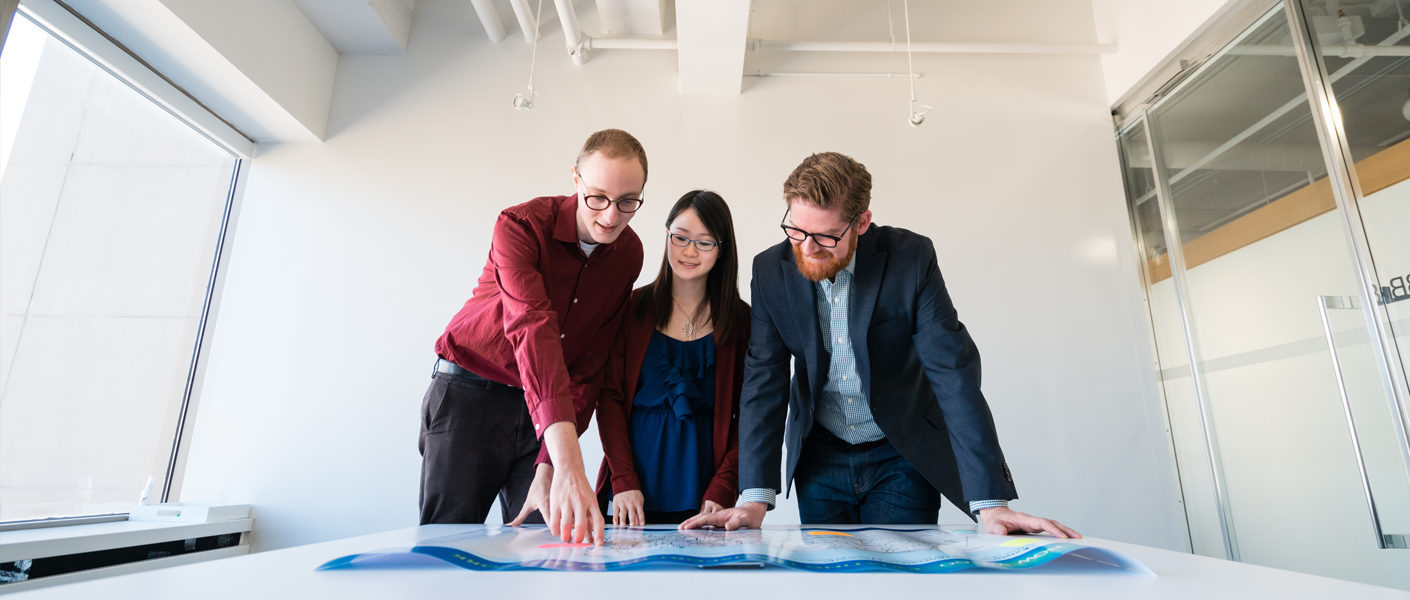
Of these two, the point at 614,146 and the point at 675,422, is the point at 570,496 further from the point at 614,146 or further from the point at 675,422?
the point at 614,146

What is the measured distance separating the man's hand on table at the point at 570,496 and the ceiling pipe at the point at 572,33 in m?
2.49

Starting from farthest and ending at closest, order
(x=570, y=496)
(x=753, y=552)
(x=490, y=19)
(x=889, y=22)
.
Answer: (x=889, y=22), (x=490, y=19), (x=570, y=496), (x=753, y=552)

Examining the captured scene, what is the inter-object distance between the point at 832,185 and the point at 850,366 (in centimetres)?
41

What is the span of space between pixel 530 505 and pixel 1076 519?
2615 mm

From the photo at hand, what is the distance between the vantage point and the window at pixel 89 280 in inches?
88.0

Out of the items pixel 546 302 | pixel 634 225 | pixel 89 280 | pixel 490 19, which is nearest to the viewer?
pixel 546 302

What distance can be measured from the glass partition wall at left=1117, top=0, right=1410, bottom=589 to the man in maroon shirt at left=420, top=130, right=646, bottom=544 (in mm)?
2471

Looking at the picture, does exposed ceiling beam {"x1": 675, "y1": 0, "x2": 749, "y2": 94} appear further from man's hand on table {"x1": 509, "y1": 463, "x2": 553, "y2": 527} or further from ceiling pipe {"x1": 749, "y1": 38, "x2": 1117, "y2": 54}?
man's hand on table {"x1": 509, "y1": 463, "x2": 553, "y2": 527}

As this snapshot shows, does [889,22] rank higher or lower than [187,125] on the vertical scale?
higher

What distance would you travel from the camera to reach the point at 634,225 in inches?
125

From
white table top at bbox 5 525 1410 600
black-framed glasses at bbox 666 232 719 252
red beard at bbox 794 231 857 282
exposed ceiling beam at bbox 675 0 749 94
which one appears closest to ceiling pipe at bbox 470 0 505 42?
exposed ceiling beam at bbox 675 0 749 94

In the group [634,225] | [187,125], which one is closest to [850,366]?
[634,225]

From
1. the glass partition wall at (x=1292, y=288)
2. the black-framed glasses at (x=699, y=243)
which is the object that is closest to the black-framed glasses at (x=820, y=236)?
the black-framed glasses at (x=699, y=243)

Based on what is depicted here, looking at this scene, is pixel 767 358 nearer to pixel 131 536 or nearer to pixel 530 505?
pixel 530 505
